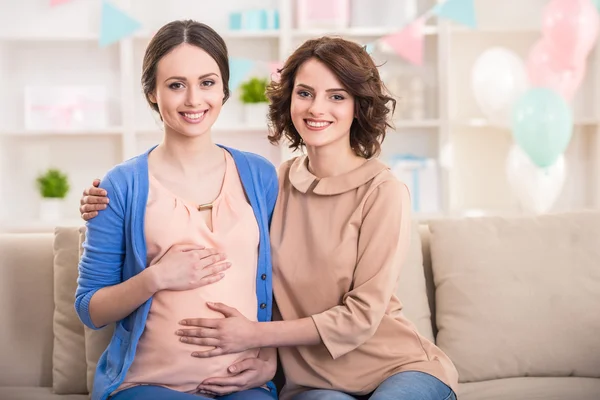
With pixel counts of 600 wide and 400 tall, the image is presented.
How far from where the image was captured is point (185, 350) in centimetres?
181

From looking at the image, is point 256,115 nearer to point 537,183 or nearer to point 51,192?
point 51,192

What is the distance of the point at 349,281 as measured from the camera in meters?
1.91

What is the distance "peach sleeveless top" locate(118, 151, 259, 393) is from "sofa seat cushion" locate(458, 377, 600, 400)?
0.71m

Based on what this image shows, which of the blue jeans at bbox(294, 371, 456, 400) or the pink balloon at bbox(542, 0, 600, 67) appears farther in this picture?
the pink balloon at bbox(542, 0, 600, 67)

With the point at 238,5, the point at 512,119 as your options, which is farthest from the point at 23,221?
the point at 512,119

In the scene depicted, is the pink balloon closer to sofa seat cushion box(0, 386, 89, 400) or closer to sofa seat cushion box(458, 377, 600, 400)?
sofa seat cushion box(458, 377, 600, 400)

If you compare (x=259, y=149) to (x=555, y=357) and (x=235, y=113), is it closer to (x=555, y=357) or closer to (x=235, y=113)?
(x=235, y=113)

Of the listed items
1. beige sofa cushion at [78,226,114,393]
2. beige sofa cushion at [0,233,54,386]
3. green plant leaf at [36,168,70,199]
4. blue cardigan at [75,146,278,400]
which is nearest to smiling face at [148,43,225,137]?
blue cardigan at [75,146,278,400]

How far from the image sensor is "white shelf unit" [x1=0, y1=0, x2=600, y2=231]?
4812 mm

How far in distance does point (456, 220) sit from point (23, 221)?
3078mm

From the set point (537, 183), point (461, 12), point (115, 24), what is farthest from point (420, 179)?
point (115, 24)

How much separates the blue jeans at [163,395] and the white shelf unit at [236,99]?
3029 millimetres

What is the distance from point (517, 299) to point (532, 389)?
25 centimetres

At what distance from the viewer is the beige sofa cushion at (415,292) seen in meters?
2.31
